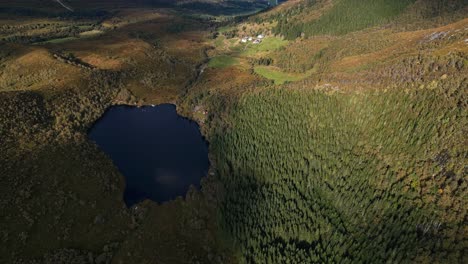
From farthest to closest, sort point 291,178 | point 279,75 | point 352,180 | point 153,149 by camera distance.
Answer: point 279,75, point 153,149, point 291,178, point 352,180

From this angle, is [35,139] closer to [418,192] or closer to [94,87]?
[94,87]

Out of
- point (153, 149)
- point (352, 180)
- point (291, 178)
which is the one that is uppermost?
point (352, 180)

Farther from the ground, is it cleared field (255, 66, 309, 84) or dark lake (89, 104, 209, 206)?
cleared field (255, 66, 309, 84)

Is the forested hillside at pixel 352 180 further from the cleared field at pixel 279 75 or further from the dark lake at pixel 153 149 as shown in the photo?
the cleared field at pixel 279 75

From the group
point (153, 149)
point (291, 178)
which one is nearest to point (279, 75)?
point (153, 149)

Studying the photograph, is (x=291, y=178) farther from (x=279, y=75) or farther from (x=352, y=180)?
(x=279, y=75)

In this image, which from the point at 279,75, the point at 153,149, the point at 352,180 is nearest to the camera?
the point at 352,180

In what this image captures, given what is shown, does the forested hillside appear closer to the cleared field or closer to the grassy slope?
the grassy slope

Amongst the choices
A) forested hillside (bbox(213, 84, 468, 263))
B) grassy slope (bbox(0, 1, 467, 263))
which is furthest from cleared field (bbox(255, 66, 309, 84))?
forested hillside (bbox(213, 84, 468, 263))

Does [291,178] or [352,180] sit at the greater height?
[352,180]

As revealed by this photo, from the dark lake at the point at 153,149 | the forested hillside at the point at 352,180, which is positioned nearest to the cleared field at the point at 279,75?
the forested hillside at the point at 352,180
